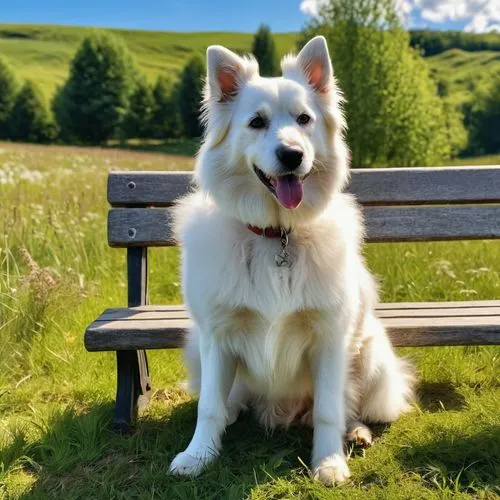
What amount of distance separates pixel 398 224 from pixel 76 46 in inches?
3134

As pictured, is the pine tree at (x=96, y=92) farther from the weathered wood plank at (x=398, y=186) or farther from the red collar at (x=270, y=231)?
the red collar at (x=270, y=231)

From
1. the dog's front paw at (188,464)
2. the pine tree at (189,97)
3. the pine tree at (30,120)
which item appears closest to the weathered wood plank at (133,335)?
the dog's front paw at (188,464)

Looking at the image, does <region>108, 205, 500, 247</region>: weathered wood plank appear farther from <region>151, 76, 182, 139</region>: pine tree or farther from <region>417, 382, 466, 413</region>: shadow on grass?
<region>151, 76, 182, 139</region>: pine tree

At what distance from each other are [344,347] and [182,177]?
1.50 m

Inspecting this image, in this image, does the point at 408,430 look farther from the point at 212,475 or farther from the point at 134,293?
the point at 134,293

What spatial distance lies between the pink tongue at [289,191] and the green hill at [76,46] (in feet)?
220

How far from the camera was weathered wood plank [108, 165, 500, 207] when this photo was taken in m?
3.40

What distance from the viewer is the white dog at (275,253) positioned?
246 cm

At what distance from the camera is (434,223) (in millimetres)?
3398

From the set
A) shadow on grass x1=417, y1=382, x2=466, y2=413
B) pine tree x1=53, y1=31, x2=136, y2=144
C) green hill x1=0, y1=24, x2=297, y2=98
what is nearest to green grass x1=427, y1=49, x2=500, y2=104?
green hill x1=0, y1=24, x2=297, y2=98

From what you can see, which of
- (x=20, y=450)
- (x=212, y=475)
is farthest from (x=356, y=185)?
(x=20, y=450)

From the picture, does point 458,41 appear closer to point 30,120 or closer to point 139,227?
point 30,120

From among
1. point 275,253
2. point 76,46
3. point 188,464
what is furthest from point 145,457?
point 76,46

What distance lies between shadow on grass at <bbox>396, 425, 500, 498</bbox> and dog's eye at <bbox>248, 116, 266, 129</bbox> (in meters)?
1.64
